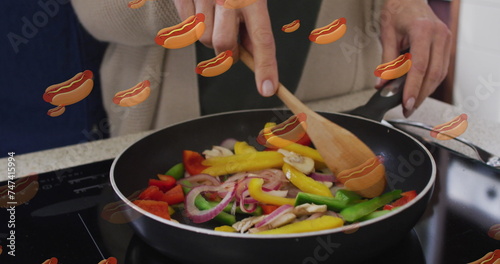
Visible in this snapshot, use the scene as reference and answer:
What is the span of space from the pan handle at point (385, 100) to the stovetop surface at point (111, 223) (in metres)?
0.08

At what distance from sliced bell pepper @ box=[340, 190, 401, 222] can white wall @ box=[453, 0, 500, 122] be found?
0.82 feet

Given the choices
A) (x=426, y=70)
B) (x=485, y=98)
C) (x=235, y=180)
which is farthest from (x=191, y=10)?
(x=485, y=98)

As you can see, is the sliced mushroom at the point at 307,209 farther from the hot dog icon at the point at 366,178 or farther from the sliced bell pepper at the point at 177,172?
the sliced bell pepper at the point at 177,172

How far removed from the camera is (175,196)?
0.48 metres

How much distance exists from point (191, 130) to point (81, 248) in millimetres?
203

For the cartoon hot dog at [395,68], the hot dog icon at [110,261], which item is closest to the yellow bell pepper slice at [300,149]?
the cartoon hot dog at [395,68]

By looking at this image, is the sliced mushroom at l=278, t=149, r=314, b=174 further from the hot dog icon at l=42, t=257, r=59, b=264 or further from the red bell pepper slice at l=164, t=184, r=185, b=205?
the hot dog icon at l=42, t=257, r=59, b=264

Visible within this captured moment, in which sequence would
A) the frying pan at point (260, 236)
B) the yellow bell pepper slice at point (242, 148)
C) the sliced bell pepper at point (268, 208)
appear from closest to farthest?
the frying pan at point (260, 236) < the sliced bell pepper at point (268, 208) < the yellow bell pepper slice at point (242, 148)

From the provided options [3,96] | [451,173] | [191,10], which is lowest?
[451,173]

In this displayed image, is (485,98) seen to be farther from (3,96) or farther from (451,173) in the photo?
(3,96)

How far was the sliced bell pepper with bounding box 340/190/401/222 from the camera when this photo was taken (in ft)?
1.36

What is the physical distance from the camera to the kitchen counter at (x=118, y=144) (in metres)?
0.61

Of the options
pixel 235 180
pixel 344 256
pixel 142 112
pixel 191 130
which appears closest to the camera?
pixel 344 256

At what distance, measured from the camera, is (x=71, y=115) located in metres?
Result: 0.64
